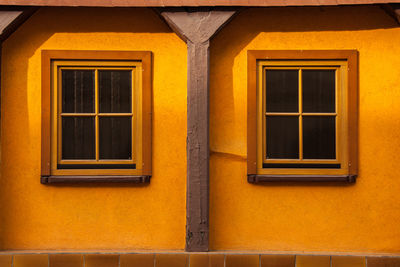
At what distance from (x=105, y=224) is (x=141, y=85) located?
1.37 m

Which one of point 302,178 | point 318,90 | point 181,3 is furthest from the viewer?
point 318,90

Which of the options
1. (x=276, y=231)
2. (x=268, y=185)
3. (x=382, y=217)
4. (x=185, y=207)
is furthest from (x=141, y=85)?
(x=382, y=217)

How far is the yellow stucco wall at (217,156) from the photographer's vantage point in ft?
14.2

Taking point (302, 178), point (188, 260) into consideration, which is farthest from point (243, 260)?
point (302, 178)

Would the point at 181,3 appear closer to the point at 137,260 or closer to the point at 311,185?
the point at 311,185

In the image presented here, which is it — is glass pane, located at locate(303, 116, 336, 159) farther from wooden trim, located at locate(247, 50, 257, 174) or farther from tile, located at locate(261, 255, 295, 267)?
tile, located at locate(261, 255, 295, 267)

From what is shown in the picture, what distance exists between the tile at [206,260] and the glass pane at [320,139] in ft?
4.14

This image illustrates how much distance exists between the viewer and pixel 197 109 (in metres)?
4.19

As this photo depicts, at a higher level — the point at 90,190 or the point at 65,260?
the point at 90,190

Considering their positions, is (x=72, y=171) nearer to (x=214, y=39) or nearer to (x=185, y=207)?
(x=185, y=207)

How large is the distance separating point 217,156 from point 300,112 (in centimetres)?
90

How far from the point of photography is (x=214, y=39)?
174 inches

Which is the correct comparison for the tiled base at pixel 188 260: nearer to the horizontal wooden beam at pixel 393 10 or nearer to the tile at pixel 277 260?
the tile at pixel 277 260

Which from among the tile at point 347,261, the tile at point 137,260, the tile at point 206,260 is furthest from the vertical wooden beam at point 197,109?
the tile at point 347,261
